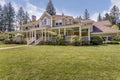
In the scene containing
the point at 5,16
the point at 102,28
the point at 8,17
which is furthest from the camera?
the point at 8,17

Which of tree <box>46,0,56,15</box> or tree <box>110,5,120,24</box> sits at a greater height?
tree <box>46,0,56,15</box>

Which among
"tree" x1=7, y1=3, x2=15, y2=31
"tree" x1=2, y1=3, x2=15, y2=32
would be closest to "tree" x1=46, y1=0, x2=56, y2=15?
"tree" x1=7, y1=3, x2=15, y2=31

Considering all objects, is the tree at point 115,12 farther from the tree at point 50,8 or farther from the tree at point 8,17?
the tree at point 8,17

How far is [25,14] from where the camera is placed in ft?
223

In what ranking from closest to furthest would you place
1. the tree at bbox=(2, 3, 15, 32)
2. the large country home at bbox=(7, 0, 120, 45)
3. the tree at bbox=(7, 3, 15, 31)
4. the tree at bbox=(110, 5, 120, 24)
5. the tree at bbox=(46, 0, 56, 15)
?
the large country home at bbox=(7, 0, 120, 45) < the tree at bbox=(110, 5, 120, 24) < the tree at bbox=(2, 3, 15, 32) < the tree at bbox=(7, 3, 15, 31) < the tree at bbox=(46, 0, 56, 15)

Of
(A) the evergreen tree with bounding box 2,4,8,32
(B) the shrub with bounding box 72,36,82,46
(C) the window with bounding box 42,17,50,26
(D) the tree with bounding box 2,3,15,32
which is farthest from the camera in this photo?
(D) the tree with bounding box 2,3,15,32

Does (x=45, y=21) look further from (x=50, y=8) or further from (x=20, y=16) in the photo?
(x=20, y=16)

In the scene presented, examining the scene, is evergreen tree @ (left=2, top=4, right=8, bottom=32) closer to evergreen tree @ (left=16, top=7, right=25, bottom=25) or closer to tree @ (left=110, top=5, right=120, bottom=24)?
evergreen tree @ (left=16, top=7, right=25, bottom=25)

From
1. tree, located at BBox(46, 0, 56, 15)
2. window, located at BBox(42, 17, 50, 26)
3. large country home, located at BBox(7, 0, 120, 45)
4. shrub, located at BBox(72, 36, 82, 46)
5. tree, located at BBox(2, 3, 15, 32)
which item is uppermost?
tree, located at BBox(46, 0, 56, 15)

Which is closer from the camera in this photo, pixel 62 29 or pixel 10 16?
pixel 62 29

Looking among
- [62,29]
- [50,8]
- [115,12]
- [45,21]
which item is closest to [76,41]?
[62,29]

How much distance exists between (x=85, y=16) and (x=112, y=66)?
66.7 meters

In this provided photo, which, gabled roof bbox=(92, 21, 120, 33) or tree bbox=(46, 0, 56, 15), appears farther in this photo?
tree bbox=(46, 0, 56, 15)

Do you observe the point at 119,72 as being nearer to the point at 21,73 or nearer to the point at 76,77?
the point at 76,77
